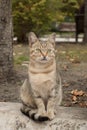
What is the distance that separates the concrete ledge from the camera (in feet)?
16.1

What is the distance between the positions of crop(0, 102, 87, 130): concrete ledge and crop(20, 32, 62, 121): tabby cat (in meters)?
0.11

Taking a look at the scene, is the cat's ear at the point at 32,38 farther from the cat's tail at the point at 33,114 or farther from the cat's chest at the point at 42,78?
the cat's tail at the point at 33,114

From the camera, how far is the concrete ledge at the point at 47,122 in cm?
490

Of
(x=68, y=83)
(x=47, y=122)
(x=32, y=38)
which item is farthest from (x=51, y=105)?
(x=68, y=83)

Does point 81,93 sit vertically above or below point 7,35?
below

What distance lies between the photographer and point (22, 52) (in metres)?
11.7

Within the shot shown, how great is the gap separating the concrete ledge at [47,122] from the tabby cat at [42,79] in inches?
4.4

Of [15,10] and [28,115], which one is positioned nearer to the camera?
[28,115]

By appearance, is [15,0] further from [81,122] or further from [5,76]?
[81,122]

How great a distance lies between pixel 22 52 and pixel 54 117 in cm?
686

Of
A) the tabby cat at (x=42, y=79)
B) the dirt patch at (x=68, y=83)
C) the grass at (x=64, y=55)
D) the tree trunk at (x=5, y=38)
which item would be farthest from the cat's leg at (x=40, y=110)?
the grass at (x=64, y=55)

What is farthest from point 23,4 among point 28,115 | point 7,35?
point 28,115

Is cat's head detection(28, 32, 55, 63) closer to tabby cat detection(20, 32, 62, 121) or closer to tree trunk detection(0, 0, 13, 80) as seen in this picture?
tabby cat detection(20, 32, 62, 121)

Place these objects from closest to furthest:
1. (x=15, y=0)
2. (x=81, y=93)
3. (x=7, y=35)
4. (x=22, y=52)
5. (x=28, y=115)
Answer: (x=28, y=115) → (x=81, y=93) → (x=7, y=35) → (x=22, y=52) → (x=15, y=0)
